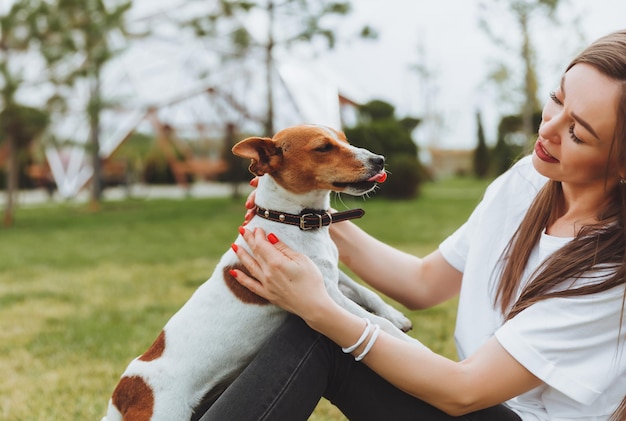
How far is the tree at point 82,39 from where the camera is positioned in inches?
519

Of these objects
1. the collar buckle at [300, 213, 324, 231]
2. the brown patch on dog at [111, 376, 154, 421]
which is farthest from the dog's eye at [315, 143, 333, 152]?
the brown patch on dog at [111, 376, 154, 421]

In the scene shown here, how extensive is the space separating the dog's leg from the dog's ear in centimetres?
44

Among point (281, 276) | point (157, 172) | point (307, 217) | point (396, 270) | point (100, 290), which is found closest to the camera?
point (281, 276)

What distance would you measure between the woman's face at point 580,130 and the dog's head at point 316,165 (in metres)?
0.58

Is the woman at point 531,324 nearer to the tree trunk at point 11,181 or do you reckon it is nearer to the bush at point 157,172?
the tree trunk at point 11,181

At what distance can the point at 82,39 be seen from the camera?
1408 cm

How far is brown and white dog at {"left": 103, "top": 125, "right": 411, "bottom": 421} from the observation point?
185 centimetres

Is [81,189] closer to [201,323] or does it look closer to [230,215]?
[230,215]

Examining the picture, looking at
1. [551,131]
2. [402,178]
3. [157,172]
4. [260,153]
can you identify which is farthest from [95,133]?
[551,131]

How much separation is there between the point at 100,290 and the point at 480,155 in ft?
84.4

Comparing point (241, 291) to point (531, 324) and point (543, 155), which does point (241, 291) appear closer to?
point (531, 324)

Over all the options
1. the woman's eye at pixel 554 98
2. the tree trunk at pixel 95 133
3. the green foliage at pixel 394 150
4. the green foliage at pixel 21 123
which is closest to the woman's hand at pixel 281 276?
the woman's eye at pixel 554 98

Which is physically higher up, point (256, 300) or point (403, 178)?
point (256, 300)

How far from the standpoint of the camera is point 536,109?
24141 mm
